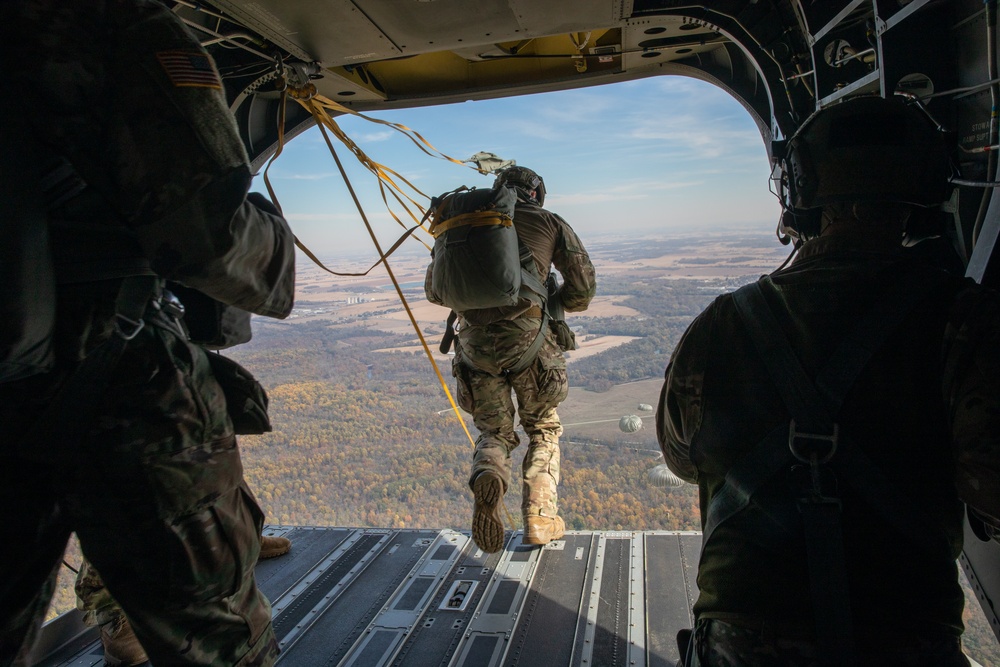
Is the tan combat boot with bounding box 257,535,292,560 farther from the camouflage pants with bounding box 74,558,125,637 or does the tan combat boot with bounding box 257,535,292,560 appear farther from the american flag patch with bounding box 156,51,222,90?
the american flag patch with bounding box 156,51,222,90

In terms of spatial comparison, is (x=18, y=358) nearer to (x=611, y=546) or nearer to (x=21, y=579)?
(x=21, y=579)

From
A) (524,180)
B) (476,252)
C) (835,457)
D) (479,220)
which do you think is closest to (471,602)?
(476,252)

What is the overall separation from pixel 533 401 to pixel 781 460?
2515 mm

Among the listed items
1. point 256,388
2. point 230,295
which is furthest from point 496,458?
point 230,295

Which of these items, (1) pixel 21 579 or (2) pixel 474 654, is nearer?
(1) pixel 21 579

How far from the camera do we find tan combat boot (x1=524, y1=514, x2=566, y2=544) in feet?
11.3

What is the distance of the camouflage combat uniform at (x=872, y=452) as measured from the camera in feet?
3.45

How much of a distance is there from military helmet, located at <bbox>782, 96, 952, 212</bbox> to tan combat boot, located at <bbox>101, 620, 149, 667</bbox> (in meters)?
3.20

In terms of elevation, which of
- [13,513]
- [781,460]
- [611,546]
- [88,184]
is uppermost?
[88,184]

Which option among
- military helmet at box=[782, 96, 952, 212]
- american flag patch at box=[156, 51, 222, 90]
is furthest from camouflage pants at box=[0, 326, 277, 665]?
military helmet at box=[782, 96, 952, 212]

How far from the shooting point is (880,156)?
1.31m

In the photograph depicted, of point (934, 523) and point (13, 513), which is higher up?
point (13, 513)

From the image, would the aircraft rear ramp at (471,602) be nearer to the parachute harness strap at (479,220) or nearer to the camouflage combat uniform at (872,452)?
the camouflage combat uniform at (872,452)

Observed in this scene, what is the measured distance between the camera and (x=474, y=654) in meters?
2.59
